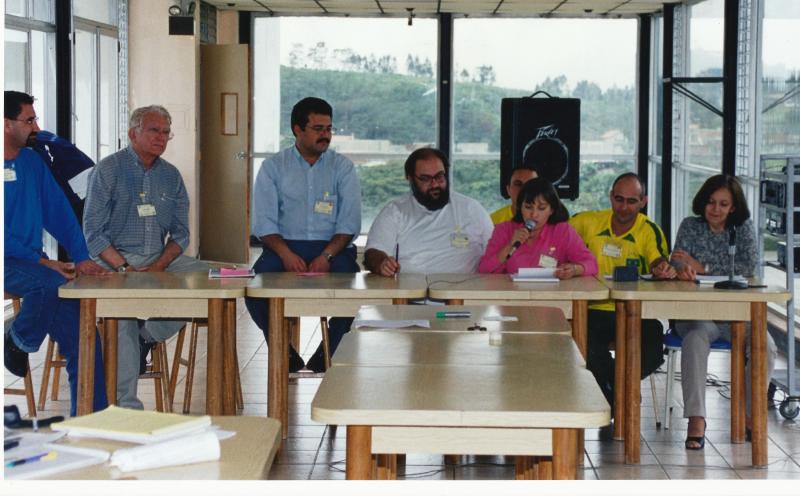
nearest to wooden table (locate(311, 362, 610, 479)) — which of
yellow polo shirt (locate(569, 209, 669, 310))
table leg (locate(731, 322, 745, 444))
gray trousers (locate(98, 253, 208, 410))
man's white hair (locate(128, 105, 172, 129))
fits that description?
table leg (locate(731, 322, 745, 444))

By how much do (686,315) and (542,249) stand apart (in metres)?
0.87

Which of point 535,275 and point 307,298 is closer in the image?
point 307,298

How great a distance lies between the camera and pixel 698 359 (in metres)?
5.57

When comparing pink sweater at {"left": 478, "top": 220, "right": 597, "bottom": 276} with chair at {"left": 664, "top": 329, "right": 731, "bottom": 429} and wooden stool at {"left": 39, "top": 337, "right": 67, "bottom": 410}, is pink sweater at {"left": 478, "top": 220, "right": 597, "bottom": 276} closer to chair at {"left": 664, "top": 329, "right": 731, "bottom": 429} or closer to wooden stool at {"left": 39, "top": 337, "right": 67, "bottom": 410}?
chair at {"left": 664, "top": 329, "right": 731, "bottom": 429}

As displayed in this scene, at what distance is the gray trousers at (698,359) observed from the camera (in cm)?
554

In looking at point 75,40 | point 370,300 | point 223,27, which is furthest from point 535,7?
point 370,300

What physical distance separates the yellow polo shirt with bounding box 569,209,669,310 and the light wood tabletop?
2042mm

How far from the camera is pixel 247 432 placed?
2602mm

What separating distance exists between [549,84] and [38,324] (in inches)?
374

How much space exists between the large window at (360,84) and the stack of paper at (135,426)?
11561mm

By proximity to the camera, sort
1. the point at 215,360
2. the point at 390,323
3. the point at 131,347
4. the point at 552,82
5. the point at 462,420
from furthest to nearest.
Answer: the point at 552,82 → the point at 131,347 → the point at 215,360 → the point at 390,323 → the point at 462,420

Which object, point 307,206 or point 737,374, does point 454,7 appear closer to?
point 307,206

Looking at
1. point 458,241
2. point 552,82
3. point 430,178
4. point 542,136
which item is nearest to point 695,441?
point 458,241

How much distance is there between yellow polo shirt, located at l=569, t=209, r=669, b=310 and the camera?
5957 mm
